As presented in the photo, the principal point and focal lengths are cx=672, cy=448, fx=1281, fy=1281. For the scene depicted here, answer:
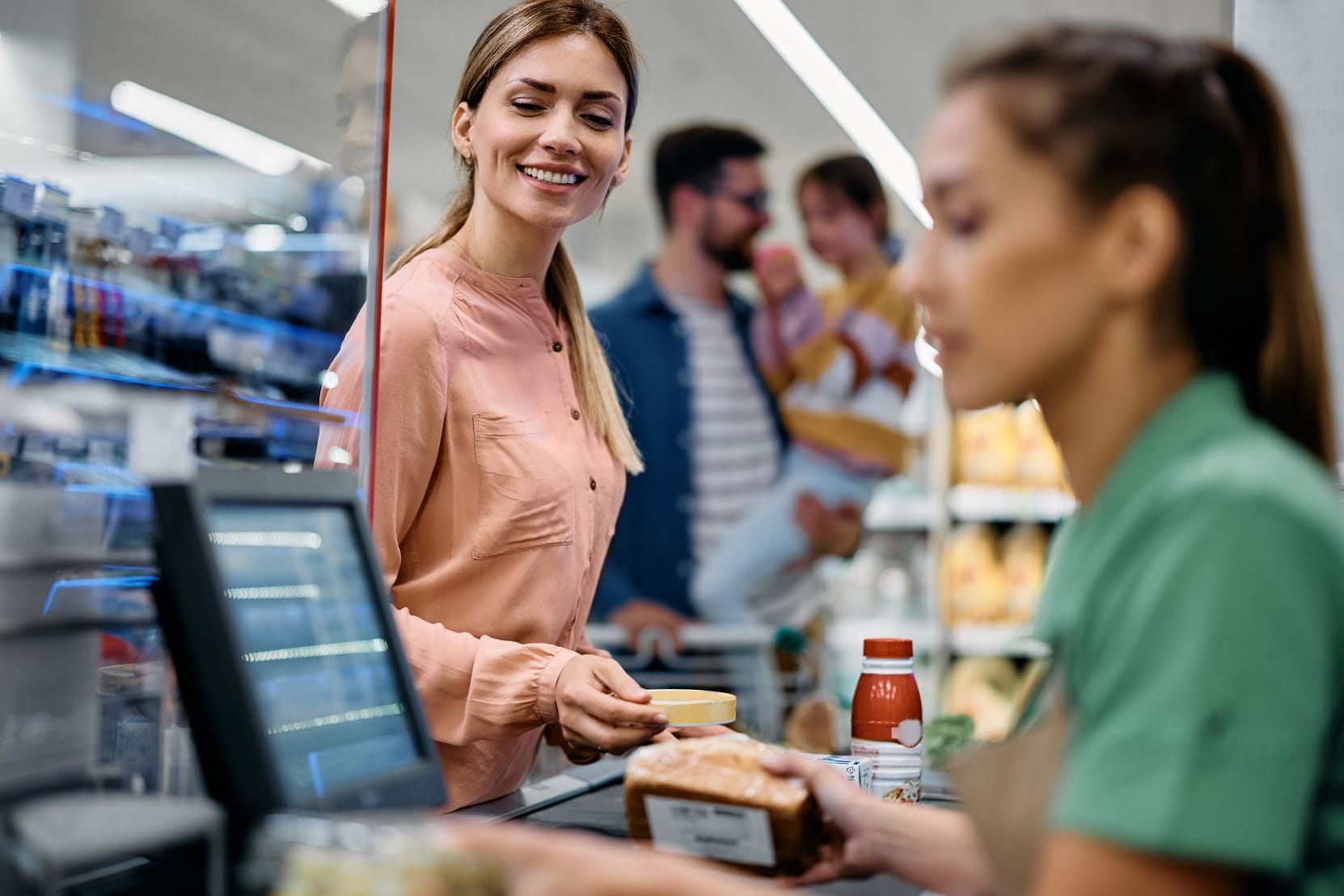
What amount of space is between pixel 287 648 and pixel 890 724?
0.82 m

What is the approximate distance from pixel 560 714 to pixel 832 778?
0.49 metres

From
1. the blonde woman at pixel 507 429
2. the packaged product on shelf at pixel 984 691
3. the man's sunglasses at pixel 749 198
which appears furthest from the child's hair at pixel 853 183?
the blonde woman at pixel 507 429

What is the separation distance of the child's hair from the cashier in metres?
5.50

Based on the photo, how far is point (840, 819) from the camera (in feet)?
3.92

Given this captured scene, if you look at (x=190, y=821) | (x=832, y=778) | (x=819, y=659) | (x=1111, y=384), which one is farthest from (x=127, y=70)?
(x=819, y=659)

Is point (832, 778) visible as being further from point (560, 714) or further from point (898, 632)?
point (898, 632)

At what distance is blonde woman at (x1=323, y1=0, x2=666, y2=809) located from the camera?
164 cm

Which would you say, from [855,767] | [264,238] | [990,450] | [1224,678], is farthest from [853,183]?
[1224,678]

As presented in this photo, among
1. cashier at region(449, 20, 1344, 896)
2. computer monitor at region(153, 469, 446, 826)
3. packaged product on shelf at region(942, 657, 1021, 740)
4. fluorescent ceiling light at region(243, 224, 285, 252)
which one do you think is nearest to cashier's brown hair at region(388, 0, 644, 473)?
fluorescent ceiling light at region(243, 224, 285, 252)

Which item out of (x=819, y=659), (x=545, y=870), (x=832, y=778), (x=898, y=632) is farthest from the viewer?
(x=898, y=632)

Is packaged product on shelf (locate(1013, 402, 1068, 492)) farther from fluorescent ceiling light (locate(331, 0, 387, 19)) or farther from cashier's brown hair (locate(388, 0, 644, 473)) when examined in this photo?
fluorescent ceiling light (locate(331, 0, 387, 19))

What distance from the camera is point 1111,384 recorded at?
87cm

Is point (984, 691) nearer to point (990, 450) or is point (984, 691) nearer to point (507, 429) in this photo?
point (990, 450)

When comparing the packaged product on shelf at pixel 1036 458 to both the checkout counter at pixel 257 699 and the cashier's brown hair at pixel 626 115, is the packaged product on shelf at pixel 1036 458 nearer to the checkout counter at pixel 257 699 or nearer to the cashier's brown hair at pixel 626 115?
the cashier's brown hair at pixel 626 115
